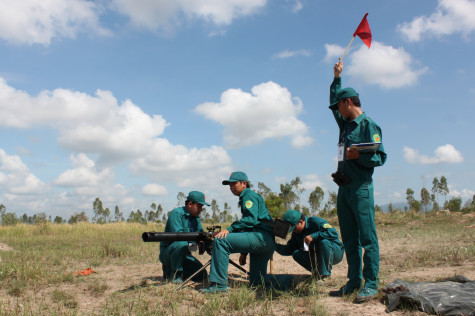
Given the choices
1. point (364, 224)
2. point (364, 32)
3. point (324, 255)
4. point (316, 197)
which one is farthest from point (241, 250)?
point (316, 197)

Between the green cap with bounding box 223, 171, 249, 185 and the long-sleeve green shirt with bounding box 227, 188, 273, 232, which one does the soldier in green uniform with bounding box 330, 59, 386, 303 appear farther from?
the green cap with bounding box 223, 171, 249, 185

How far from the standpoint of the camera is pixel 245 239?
459cm

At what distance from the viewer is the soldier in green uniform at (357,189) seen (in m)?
3.77

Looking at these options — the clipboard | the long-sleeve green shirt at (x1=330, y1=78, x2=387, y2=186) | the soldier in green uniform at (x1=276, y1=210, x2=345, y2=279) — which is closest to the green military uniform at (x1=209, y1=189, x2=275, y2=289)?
the soldier in green uniform at (x1=276, y1=210, x2=345, y2=279)

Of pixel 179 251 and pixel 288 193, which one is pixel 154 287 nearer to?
pixel 179 251

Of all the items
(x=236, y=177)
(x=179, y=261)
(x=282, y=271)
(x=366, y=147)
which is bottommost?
(x=282, y=271)

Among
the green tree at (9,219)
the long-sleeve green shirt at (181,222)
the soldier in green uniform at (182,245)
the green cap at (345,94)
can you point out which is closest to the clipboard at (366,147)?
the green cap at (345,94)

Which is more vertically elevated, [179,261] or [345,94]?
[345,94]

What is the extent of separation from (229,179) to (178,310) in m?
1.90

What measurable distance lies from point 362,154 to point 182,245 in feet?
9.04

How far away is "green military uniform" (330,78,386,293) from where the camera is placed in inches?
149

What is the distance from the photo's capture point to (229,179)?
4.95 meters

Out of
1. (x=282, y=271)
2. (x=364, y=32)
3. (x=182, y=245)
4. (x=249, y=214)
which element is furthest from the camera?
(x=282, y=271)

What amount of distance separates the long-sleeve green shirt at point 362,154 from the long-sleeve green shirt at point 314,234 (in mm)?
1206
